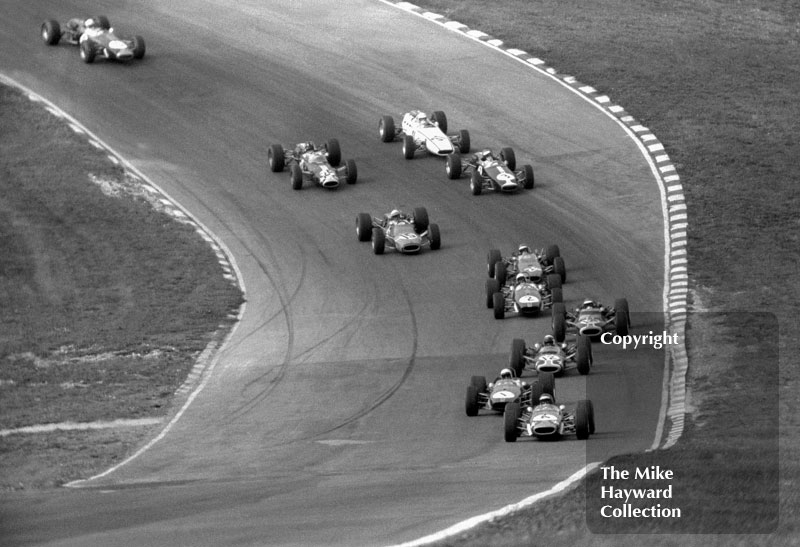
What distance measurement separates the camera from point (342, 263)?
4184 centimetres

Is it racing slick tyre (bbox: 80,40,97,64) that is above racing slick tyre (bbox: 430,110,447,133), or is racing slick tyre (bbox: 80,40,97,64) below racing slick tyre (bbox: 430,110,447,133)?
below

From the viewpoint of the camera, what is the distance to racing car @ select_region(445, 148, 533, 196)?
45438 millimetres

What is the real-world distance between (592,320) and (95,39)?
24813mm

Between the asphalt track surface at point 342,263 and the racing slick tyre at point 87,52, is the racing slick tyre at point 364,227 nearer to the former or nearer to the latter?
the asphalt track surface at point 342,263

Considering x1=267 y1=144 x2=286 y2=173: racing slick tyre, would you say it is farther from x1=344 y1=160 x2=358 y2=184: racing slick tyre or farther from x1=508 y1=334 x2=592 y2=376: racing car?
x1=508 y1=334 x2=592 y2=376: racing car

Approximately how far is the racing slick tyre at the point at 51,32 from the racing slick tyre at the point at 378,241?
18431 millimetres

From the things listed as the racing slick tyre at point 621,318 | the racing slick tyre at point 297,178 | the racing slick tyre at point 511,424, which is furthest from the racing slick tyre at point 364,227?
the racing slick tyre at point 511,424

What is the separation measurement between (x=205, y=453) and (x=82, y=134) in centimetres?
2198

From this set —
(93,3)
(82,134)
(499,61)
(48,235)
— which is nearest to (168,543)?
(48,235)

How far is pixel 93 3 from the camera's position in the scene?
5891cm

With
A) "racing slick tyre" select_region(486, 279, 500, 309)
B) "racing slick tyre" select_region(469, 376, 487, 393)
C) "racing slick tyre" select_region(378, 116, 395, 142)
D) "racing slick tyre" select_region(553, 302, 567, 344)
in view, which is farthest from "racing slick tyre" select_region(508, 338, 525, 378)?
"racing slick tyre" select_region(378, 116, 395, 142)

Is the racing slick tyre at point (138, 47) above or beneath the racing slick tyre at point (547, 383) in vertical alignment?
above

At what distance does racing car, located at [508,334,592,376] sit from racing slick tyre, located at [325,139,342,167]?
14185 mm

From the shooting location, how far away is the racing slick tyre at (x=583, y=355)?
33781 millimetres
